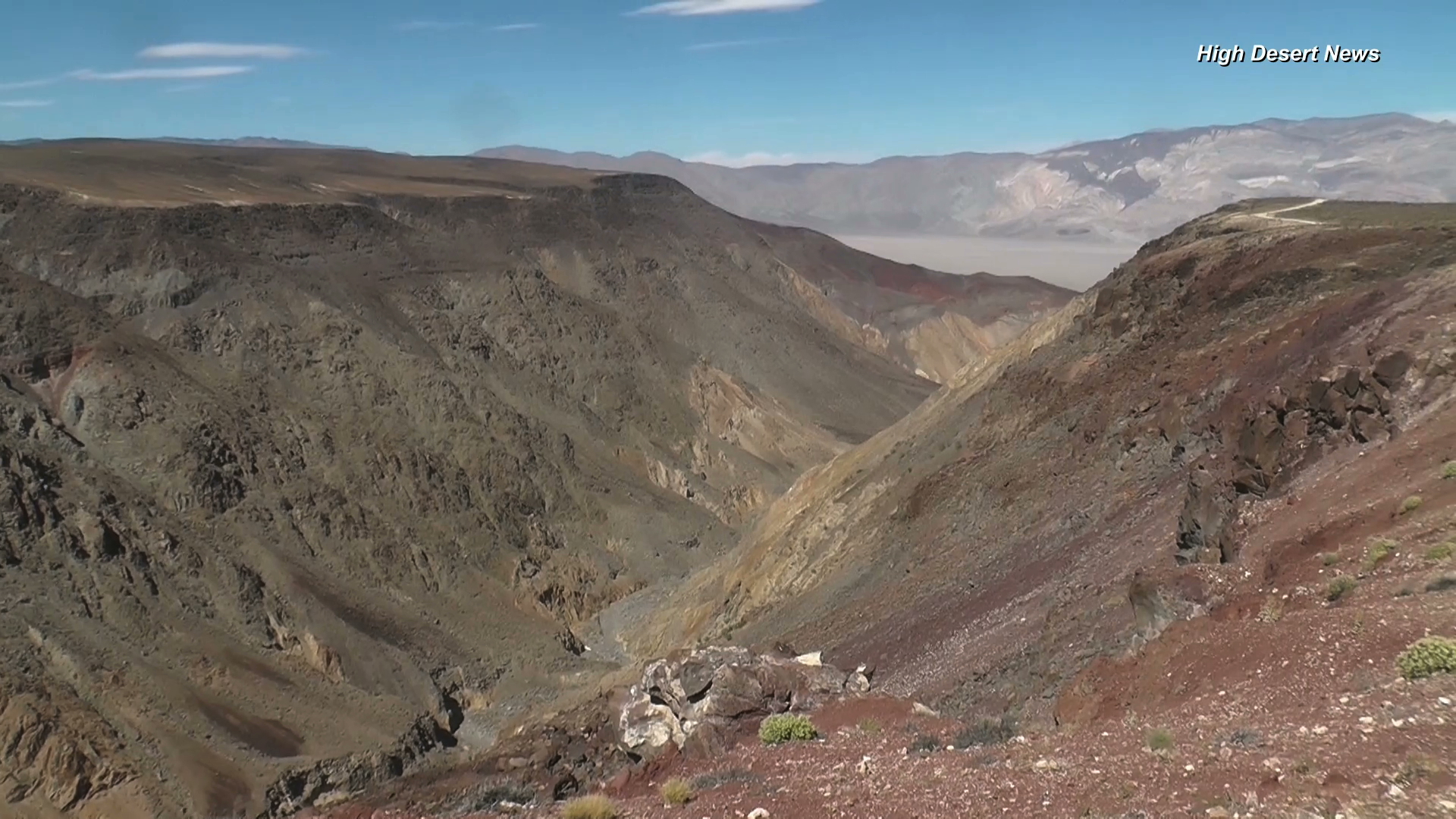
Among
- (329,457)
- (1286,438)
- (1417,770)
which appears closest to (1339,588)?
(1417,770)

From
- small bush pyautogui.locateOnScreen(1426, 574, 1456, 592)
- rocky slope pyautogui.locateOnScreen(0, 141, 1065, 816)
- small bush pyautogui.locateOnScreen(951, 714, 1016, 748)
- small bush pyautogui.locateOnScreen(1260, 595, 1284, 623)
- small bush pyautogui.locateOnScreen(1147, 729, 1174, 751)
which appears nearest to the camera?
small bush pyautogui.locateOnScreen(1147, 729, 1174, 751)

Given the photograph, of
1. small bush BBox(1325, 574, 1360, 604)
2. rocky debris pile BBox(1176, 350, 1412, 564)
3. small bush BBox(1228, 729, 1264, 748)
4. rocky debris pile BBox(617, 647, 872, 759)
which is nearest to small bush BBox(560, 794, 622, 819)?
Result: rocky debris pile BBox(617, 647, 872, 759)

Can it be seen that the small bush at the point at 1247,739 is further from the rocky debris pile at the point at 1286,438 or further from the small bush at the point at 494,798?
the rocky debris pile at the point at 1286,438

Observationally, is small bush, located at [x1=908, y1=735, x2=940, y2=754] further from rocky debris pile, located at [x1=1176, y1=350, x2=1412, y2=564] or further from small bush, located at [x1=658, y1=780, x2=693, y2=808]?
rocky debris pile, located at [x1=1176, y1=350, x2=1412, y2=564]

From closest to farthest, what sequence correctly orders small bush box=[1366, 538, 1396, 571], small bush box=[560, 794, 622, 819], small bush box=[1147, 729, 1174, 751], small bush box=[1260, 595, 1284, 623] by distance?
small bush box=[1147, 729, 1174, 751] < small bush box=[560, 794, 622, 819] < small bush box=[1260, 595, 1284, 623] < small bush box=[1366, 538, 1396, 571]

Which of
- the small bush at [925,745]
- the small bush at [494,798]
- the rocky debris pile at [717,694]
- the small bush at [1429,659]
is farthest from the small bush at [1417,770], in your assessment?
the small bush at [494,798]

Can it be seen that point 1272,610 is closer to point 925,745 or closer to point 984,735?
point 984,735

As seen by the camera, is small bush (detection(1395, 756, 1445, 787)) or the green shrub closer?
small bush (detection(1395, 756, 1445, 787))
